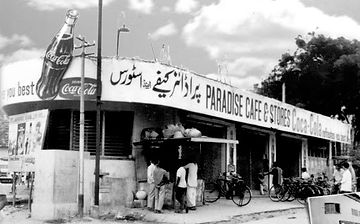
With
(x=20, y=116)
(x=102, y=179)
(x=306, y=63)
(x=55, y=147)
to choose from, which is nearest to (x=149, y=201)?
(x=102, y=179)

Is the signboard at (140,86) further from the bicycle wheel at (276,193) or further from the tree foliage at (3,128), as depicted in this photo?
the tree foliage at (3,128)

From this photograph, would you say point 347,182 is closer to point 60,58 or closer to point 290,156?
point 60,58

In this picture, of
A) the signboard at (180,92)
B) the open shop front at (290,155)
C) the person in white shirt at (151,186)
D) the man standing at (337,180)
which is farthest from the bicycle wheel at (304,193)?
the open shop front at (290,155)

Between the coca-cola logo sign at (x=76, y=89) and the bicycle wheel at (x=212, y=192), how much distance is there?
16.6 feet

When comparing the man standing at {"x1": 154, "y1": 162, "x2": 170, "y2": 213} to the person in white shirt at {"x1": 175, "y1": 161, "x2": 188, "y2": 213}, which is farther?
the person in white shirt at {"x1": 175, "y1": 161, "x2": 188, "y2": 213}

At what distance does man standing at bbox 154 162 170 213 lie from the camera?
13391mm

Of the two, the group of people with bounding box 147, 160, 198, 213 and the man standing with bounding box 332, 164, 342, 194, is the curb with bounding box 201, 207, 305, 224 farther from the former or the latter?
the man standing with bounding box 332, 164, 342, 194

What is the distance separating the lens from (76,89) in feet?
45.4

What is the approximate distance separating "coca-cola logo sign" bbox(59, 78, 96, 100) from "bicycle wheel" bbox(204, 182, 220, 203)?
5071 mm

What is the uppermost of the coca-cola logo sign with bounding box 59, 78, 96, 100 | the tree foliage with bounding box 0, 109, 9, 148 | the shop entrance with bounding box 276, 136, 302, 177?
the coca-cola logo sign with bounding box 59, 78, 96, 100

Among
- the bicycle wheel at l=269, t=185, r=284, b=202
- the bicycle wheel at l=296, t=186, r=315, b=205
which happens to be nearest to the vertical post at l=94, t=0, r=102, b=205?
the bicycle wheel at l=269, t=185, r=284, b=202

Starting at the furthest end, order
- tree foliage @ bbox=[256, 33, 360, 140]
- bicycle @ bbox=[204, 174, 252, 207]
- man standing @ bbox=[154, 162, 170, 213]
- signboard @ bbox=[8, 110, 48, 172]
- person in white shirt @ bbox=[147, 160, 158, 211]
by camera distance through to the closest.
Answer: tree foliage @ bbox=[256, 33, 360, 140], bicycle @ bbox=[204, 174, 252, 207], signboard @ bbox=[8, 110, 48, 172], person in white shirt @ bbox=[147, 160, 158, 211], man standing @ bbox=[154, 162, 170, 213]

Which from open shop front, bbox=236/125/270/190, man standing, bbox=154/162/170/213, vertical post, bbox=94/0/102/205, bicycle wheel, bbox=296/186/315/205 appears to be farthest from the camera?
open shop front, bbox=236/125/270/190

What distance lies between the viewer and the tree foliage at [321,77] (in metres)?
33.6
